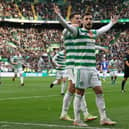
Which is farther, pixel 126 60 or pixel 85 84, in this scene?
pixel 126 60

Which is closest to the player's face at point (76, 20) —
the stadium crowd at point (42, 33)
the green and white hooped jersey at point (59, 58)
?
the green and white hooped jersey at point (59, 58)

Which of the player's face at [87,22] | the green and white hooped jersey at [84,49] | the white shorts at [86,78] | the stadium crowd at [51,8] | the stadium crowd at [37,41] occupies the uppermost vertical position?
the stadium crowd at [51,8]

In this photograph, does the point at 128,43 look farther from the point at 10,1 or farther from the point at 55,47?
the point at 10,1

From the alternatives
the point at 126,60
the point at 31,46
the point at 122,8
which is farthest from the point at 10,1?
the point at 126,60

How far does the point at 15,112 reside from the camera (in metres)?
13.0

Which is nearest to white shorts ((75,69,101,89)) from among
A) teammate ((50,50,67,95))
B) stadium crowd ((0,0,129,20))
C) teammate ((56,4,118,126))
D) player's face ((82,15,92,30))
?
teammate ((56,4,118,126))

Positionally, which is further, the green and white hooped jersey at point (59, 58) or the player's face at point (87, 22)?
the green and white hooped jersey at point (59, 58)

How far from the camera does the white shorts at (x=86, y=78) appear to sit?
397 inches

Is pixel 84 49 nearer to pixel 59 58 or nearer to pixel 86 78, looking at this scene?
pixel 86 78

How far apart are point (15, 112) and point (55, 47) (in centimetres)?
4815

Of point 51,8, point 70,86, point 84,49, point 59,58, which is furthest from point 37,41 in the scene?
point 84,49

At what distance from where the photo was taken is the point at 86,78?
10117 mm

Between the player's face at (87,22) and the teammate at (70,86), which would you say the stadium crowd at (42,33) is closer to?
the teammate at (70,86)

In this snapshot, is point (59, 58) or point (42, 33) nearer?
point (59, 58)
